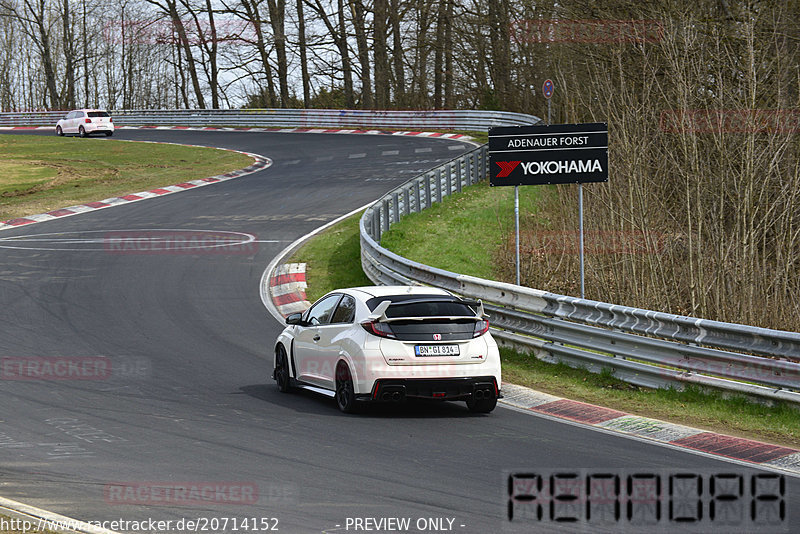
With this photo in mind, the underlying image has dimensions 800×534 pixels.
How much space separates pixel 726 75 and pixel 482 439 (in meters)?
18.6

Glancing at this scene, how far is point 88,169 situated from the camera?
41594 millimetres

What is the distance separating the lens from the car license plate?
10.8m

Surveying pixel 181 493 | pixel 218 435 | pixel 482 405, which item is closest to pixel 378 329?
pixel 482 405

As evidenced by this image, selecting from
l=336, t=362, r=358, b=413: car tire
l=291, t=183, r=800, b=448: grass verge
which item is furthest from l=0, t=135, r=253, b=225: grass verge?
l=336, t=362, r=358, b=413: car tire

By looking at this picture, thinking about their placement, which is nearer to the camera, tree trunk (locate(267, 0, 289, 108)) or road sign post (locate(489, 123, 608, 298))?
road sign post (locate(489, 123, 608, 298))

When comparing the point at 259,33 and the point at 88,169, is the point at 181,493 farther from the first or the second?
the point at 259,33

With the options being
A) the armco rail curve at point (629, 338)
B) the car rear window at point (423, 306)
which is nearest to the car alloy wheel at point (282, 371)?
the car rear window at point (423, 306)

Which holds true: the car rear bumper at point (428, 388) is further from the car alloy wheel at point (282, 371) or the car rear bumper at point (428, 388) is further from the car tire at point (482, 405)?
the car alloy wheel at point (282, 371)

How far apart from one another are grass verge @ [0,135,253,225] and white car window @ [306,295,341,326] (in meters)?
21.1

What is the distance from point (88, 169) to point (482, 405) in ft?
111

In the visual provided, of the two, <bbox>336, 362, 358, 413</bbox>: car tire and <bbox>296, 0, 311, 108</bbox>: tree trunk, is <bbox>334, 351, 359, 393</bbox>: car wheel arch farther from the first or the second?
<bbox>296, 0, 311, 108</bbox>: tree trunk

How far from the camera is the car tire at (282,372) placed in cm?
1241

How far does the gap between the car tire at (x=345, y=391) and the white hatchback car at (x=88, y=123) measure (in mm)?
48104

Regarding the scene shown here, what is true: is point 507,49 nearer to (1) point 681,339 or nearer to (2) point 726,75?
(2) point 726,75
